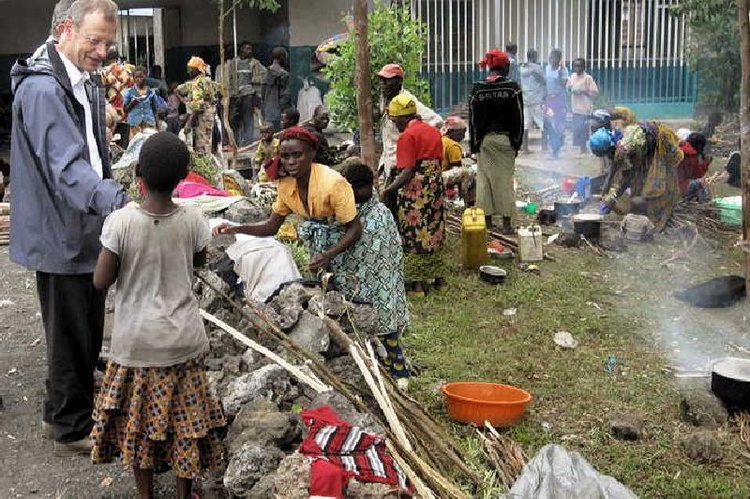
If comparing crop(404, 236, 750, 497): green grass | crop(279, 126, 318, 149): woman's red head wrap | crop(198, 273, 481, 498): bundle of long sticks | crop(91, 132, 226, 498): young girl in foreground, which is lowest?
crop(404, 236, 750, 497): green grass

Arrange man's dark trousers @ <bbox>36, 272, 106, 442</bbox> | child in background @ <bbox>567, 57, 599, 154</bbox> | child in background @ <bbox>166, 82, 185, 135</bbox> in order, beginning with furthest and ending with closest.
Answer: child in background @ <bbox>567, 57, 599, 154</bbox>
child in background @ <bbox>166, 82, 185, 135</bbox>
man's dark trousers @ <bbox>36, 272, 106, 442</bbox>

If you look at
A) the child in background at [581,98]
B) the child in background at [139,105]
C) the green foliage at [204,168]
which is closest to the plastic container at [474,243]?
the green foliage at [204,168]

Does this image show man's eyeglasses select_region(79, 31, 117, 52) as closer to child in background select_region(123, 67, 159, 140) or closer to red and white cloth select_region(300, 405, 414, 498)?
red and white cloth select_region(300, 405, 414, 498)

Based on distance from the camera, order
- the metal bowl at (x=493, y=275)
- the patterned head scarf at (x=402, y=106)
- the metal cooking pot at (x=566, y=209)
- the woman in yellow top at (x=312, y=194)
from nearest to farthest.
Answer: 1. the woman in yellow top at (x=312, y=194)
2. the patterned head scarf at (x=402, y=106)
3. the metal bowl at (x=493, y=275)
4. the metal cooking pot at (x=566, y=209)

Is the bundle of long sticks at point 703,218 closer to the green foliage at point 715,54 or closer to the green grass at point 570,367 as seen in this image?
the green grass at point 570,367

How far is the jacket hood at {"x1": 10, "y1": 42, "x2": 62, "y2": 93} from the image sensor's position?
4.27 meters

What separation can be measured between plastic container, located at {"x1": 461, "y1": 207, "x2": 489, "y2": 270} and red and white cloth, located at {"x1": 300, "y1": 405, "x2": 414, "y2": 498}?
517 centimetres

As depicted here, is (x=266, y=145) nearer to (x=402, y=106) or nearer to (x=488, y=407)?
(x=402, y=106)

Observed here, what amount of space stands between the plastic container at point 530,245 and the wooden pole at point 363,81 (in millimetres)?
1669

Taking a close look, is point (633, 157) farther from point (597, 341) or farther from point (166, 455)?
point (166, 455)

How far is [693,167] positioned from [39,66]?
816cm

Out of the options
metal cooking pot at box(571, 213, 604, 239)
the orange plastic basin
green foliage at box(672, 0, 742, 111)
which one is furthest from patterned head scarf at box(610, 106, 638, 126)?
the orange plastic basin

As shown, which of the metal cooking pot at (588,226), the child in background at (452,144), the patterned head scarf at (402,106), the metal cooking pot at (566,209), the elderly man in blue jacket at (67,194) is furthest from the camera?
the metal cooking pot at (566,209)

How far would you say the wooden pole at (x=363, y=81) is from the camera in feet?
27.6
